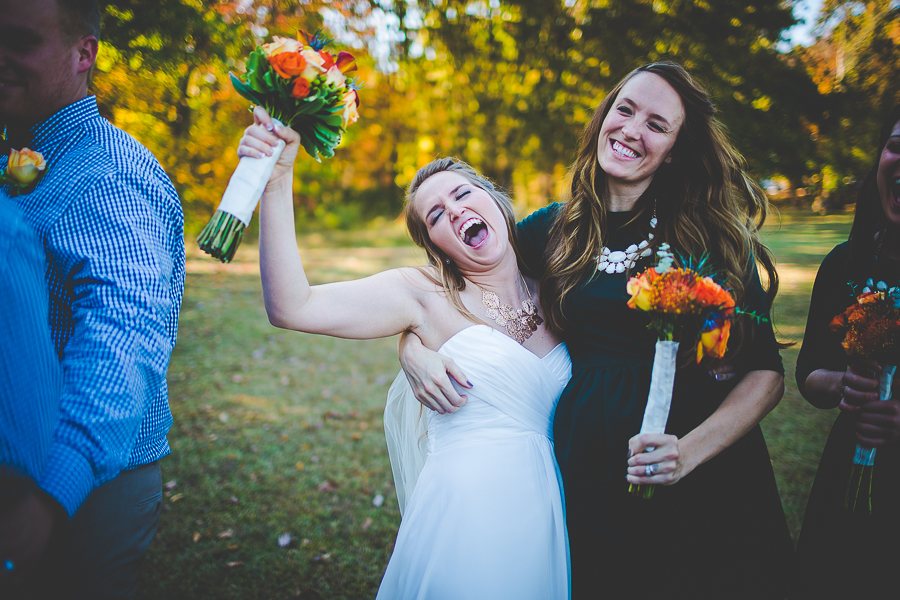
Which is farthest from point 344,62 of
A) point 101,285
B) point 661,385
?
point 661,385

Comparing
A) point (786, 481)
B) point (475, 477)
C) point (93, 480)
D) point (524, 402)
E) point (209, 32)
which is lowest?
point (786, 481)

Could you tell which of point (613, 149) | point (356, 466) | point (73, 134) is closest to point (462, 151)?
point (356, 466)

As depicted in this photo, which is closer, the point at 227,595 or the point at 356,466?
the point at 227,595

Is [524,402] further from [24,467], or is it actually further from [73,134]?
[73,134]

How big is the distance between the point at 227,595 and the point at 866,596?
140 inches

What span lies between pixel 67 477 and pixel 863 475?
2831 millimetres

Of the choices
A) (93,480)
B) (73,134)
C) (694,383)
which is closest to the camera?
(93,480)

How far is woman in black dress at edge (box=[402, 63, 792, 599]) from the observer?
202 centimetres

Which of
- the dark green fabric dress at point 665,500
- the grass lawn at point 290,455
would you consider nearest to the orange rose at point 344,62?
the grass lawn at point 290,455

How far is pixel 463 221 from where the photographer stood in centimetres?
240

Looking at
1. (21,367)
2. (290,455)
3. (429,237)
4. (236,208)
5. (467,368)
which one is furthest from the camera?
(290,455)

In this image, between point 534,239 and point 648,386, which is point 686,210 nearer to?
point 534,239

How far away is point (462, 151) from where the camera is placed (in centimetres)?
1201

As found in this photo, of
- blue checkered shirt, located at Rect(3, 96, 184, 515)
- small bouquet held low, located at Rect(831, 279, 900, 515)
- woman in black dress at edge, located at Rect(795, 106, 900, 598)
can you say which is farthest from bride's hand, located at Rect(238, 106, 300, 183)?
woman in black dress at edge, located at Rect(795, 106, 900, 598)
